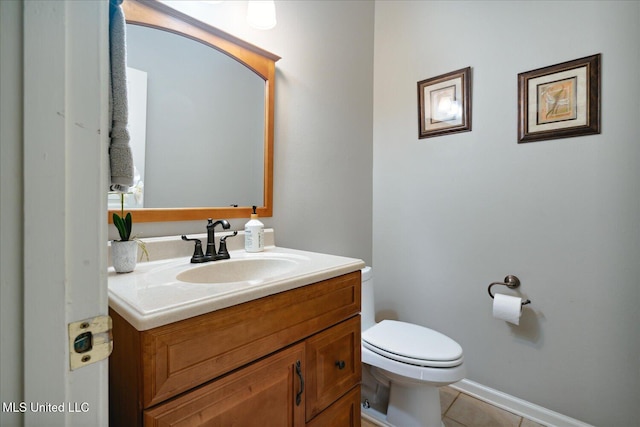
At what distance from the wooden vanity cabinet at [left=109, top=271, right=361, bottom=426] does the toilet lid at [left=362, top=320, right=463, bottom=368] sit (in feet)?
1.20

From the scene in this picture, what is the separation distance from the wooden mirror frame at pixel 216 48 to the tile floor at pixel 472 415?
51.6 inches

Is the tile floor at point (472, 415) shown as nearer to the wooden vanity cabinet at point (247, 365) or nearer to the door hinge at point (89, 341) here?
the wooden vanity cabinet at point (247, 365)

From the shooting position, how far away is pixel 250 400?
27.8 inches

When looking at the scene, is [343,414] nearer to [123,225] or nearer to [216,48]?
[123,225]

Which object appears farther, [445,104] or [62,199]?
[445,104]

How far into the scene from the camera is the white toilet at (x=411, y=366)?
48.4 inches

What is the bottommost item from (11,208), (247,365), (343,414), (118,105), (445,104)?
(343,414)

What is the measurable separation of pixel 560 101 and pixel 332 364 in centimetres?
160

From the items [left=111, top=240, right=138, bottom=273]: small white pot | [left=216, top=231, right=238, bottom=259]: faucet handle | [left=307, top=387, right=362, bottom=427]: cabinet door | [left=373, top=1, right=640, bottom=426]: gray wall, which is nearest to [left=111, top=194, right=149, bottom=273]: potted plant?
[left=111, top=240, right=138, bottom=273]: small white pot

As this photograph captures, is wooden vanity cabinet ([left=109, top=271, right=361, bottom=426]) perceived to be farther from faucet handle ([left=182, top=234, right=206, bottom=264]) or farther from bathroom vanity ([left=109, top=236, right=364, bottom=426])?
faucet handle ([left=182, top=234, right=206, bottom=264])

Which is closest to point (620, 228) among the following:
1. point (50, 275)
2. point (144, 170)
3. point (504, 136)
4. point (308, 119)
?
point (504, 136)

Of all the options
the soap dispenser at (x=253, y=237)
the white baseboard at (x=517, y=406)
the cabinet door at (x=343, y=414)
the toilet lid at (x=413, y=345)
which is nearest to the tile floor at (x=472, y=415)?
the white baseboard at (x=517, y=406)

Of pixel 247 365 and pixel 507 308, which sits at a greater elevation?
pixel 247 365

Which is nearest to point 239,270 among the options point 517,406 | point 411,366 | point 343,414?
point 343,414
